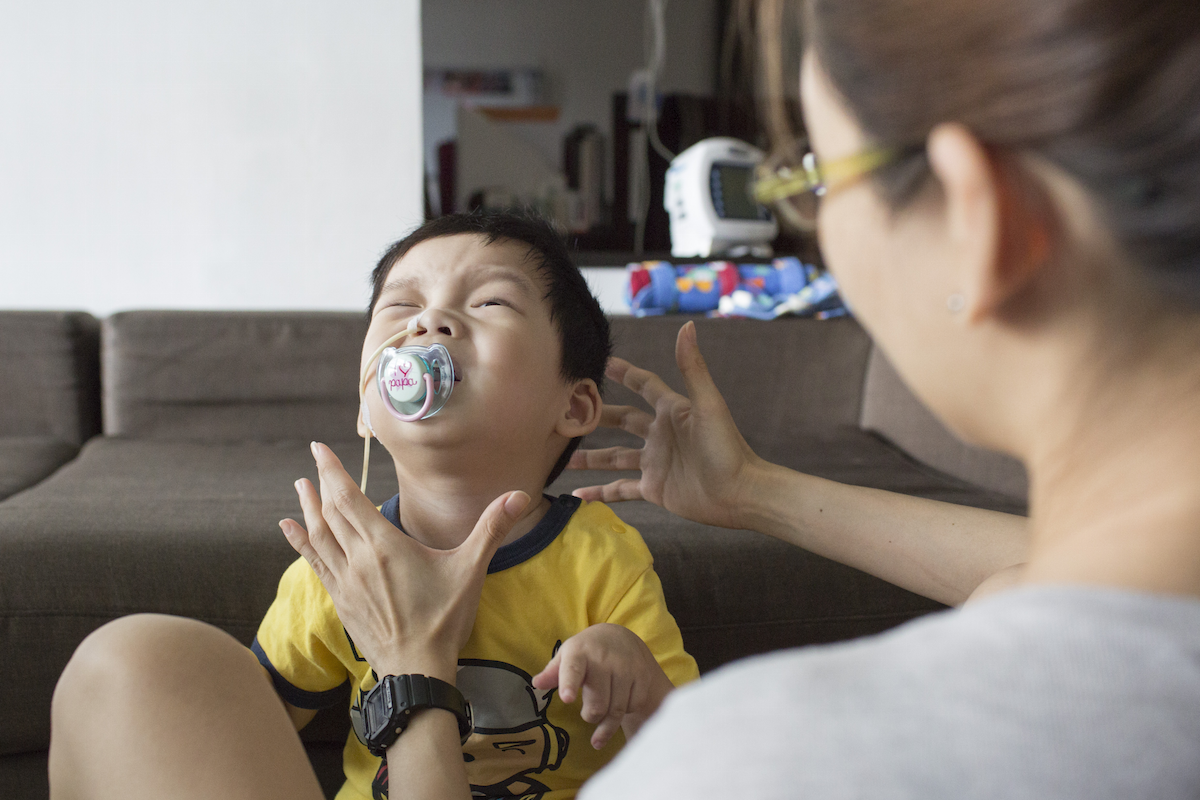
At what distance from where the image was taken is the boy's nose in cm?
95

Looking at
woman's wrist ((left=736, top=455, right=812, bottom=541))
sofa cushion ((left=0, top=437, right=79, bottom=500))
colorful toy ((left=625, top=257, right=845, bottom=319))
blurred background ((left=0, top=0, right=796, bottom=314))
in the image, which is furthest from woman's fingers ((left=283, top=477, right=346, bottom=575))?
blurred background ((left=0, top=0, right=796, bottom=314))

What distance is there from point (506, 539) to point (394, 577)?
0.62 feet

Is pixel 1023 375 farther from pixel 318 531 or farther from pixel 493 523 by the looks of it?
pixel 318 531

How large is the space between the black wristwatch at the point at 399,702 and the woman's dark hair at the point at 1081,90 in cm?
59

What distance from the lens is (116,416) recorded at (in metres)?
2.18

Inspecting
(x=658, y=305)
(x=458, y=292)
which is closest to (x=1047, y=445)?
(x=458, y=292)

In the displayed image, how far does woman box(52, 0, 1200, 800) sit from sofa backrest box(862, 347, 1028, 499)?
1.50 meters

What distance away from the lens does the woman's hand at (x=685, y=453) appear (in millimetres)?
1072

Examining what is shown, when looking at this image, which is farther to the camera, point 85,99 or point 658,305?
point 85,99

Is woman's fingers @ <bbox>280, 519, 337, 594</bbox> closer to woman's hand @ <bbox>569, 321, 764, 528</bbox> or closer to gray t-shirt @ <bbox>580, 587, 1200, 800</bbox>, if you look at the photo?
woman's hand @ <bbox>569, 321, 764, 528</bbox>

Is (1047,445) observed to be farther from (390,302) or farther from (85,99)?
(85,99)

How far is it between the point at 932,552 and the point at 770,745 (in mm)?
688

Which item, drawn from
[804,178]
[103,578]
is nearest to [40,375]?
[103,578]

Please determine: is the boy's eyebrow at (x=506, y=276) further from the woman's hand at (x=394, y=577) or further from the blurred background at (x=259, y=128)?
the blurred background at (x=259, y=128)
